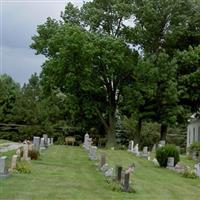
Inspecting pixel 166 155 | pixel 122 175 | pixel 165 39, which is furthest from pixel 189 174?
pixel 165 39

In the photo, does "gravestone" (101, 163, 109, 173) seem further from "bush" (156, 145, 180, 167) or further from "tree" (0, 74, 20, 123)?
"tree" (0, 74, 20, 123)

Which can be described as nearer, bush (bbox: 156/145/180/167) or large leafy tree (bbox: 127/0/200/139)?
bush (bbox: 156/145/180/167)

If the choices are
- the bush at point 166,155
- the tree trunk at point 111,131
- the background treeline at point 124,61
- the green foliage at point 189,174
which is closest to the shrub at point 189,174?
the green foliage at point 189,174

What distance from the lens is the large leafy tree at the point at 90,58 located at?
47.4m

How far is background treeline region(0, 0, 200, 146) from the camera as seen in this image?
47.7 m

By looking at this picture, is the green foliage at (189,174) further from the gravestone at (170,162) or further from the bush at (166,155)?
the bush at (166,155)

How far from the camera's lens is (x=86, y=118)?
173 ft

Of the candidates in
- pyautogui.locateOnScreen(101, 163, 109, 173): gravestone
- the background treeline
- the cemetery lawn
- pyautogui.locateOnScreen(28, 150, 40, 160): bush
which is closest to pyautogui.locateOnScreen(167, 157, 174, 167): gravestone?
the cemetery lawn

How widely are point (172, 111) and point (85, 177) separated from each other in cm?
2956

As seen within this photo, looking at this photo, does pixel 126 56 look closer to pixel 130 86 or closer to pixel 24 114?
pixel 130 86

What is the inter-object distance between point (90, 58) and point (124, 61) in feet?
12.0

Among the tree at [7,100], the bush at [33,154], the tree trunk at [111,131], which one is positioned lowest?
the bush at [33,154]

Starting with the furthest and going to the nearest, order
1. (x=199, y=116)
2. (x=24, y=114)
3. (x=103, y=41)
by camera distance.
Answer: (x=24, y=114)
(x=199, y=116)
(x=103, y=41)

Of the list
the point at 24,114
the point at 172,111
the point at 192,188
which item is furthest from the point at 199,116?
the point at 192,188
